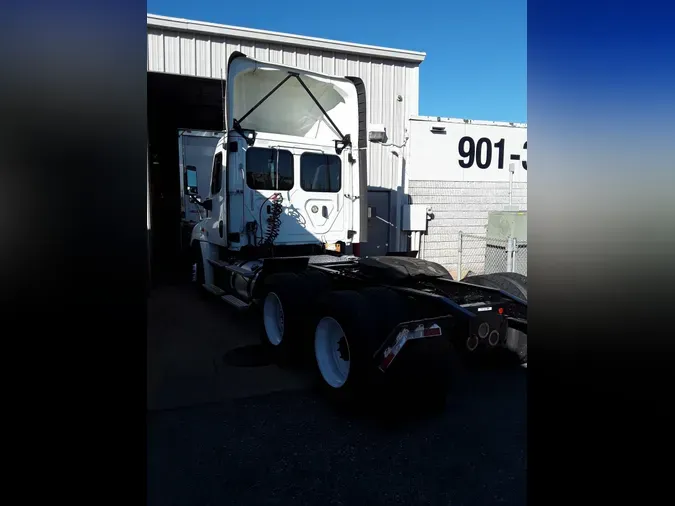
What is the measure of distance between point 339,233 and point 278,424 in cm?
424

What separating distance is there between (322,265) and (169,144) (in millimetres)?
12870

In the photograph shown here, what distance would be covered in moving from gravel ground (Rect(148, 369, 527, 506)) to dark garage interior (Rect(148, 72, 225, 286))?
840 cm

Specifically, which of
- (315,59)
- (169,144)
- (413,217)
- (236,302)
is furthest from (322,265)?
(169,144)

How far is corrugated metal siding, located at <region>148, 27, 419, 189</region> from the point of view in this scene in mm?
10234

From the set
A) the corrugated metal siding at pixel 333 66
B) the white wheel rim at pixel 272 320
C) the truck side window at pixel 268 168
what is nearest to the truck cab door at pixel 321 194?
the truck side window at pixel 268 168

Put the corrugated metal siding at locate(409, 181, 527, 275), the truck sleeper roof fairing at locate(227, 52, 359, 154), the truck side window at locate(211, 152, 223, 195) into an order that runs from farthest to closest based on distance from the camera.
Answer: the corrugated metal siding at locate(409, 181, 527, 275) → the truck side window at locate(211, 152, 223, 195) → the truck sleeper roof fairing at locate(227, 52, 359, 154)

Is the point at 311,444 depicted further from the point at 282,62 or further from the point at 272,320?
the point at 282,62

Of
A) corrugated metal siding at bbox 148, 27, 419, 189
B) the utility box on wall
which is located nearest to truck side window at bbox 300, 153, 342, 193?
corrugated metal siding at bbox 148, 27, 419, 189

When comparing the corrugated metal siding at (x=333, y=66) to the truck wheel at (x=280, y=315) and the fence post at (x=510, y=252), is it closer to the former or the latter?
the fence post at (x=510, y=252)

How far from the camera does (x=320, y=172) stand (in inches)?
299

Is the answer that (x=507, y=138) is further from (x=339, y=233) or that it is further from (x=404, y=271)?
(x=404, y=271)

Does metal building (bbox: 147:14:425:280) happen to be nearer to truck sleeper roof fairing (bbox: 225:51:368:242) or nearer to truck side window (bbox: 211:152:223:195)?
truck side window (bbox: 211:152:223:195)
